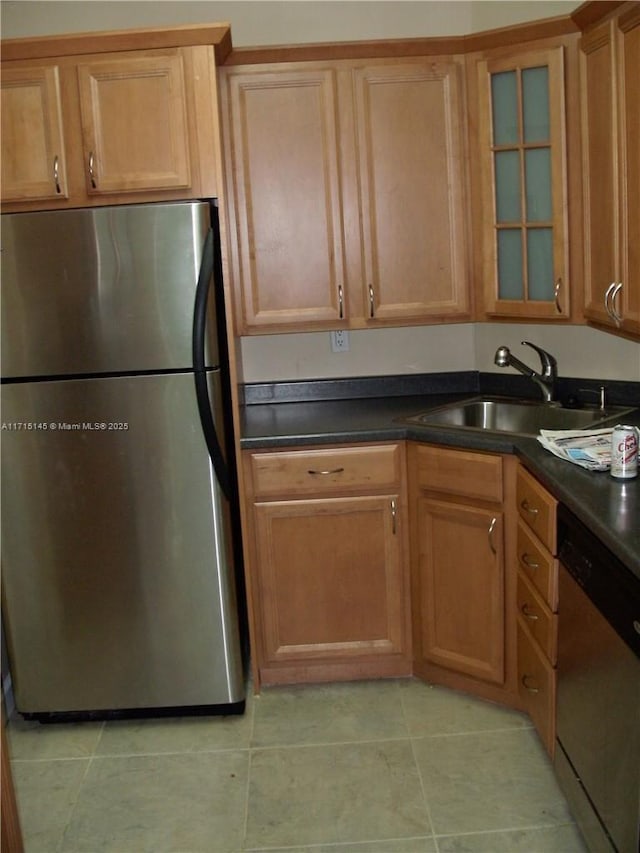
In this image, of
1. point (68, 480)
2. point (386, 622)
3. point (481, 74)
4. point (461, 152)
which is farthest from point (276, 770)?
point (481, 74)

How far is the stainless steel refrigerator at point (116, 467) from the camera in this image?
2.67 m

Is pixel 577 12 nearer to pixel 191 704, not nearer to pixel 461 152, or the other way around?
pixel 461 152

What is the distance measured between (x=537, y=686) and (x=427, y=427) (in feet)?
2.79

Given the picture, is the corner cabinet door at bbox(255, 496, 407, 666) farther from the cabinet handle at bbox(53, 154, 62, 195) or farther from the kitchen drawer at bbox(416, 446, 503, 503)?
the cabinet handle at bbox(53, 154, 62, 195)

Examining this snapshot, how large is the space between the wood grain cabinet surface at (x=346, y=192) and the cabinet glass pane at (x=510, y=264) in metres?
0.13

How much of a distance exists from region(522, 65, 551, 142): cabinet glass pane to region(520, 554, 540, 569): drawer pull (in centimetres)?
132

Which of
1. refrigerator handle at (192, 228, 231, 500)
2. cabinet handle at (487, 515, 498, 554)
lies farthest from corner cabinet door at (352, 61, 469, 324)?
cabinet handle at (487, 515, 498, 554)

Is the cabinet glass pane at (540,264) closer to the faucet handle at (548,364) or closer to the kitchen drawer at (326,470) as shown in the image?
the faucet handle at (548,364)

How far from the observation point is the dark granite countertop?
201 cm

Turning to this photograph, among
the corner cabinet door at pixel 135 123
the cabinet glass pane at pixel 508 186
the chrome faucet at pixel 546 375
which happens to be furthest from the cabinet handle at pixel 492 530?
the corner cabinet door at pixel 135 123

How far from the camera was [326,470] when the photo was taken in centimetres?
294

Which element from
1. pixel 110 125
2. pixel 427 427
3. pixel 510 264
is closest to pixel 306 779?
pixel 427 427

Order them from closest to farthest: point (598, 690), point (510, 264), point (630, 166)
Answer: point (598, 690) → point (630, 166) → point (510, 264)

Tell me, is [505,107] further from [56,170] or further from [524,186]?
[56,170]
